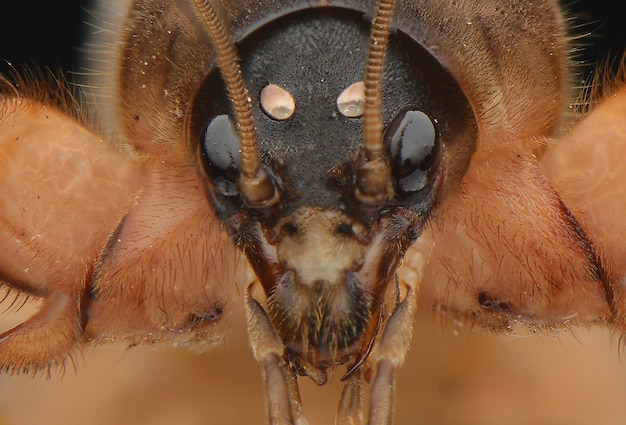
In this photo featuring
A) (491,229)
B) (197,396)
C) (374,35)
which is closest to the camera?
(374,35)

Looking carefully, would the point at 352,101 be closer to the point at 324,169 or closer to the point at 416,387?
the point at 324,169

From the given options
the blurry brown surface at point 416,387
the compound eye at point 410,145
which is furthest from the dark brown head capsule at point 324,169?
the blurry brown surface at point 416,387

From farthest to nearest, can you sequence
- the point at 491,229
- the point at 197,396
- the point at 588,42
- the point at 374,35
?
the point at 197,396 → the point at 588,42 → the point at 491,229 → the point at 374,35

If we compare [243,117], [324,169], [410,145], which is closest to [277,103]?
[243,117]

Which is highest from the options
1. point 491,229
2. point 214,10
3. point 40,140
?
point 214,10

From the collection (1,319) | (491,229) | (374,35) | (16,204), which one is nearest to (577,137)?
(491,229)

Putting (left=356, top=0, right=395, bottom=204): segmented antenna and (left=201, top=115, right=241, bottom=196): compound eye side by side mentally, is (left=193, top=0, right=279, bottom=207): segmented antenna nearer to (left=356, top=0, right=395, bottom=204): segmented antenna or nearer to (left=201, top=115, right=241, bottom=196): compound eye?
(left=201, top=115, right=241, bottom=196): compound eye

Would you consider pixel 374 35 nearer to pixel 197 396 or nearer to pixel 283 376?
pixel 283 376
